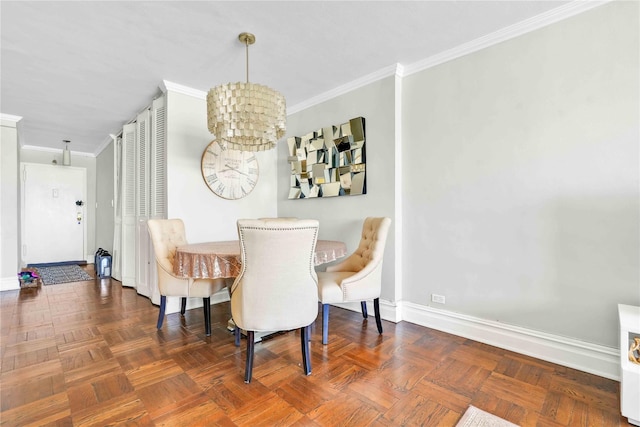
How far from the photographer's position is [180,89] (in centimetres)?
330

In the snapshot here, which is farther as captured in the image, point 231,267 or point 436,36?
point 436,36

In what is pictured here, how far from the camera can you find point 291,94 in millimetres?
3617

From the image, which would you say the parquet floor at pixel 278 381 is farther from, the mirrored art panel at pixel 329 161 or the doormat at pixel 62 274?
the doormat at pixel 62 274

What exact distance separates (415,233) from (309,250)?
4.66ft

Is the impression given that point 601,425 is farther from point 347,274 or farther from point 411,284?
point 347,274

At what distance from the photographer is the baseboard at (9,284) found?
13.7 feet

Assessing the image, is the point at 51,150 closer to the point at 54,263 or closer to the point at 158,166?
the point at 54,263

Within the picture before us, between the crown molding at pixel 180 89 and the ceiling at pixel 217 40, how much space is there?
5 cm

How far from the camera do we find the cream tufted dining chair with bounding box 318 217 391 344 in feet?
7.91

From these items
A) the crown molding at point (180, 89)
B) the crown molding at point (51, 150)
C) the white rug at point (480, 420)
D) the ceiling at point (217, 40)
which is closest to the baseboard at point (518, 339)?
the white rug at point (480, 420)

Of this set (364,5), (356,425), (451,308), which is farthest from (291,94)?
(356,425)

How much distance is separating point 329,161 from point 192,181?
1.58m

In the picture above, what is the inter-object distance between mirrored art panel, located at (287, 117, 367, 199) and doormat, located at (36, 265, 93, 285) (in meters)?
4.01

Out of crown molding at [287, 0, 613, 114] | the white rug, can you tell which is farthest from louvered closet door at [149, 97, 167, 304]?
the white rug
